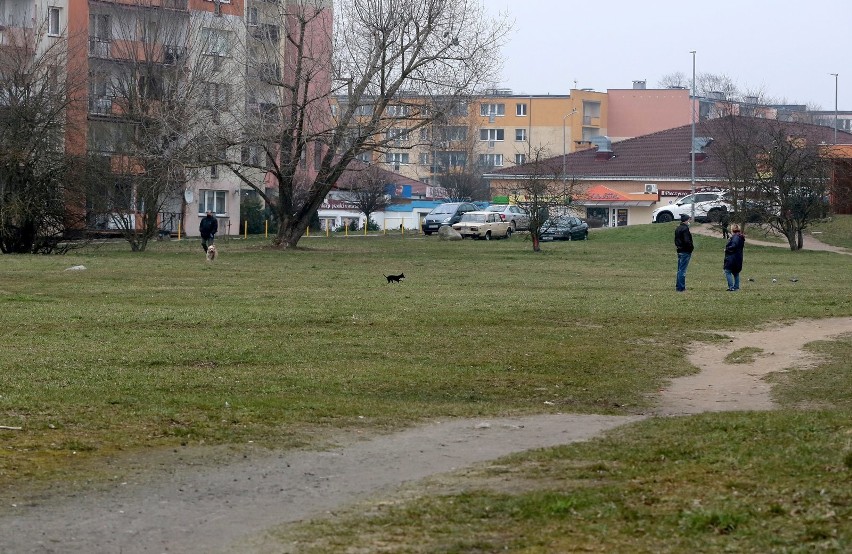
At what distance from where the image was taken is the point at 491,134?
5054 inches

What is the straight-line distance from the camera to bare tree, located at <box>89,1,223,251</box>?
45.2 meters

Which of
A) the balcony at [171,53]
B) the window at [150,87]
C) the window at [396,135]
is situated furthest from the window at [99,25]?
the window at [396,135]

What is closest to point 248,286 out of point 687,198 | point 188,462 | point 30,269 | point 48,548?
point 30,269

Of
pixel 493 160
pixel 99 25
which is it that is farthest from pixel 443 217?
pixel 493 160

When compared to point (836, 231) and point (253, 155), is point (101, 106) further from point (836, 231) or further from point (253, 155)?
point (836, 231)

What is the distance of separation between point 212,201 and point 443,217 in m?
13.2

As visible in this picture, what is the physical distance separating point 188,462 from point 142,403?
291cm

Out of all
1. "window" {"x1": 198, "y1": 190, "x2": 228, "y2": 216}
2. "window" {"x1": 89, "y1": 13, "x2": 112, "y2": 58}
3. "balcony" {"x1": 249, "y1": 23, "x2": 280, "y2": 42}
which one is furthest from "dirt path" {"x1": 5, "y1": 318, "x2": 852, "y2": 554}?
"window" {"x1": 198, "y1": 190, "x2": 228, "y2": 216}

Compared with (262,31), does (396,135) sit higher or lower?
lower

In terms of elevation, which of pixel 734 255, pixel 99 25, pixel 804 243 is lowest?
pixel 734 255

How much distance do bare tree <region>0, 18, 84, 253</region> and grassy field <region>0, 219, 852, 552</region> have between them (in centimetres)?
992

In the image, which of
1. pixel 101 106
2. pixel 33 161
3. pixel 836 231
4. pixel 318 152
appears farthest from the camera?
pixel 836 231

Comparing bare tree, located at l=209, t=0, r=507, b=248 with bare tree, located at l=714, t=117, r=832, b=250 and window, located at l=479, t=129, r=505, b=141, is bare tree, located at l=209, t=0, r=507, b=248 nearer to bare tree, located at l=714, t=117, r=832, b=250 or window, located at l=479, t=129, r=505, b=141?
bare tree, located at l=714, t=117, r=832, b=250

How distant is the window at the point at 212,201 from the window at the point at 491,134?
190 ft
